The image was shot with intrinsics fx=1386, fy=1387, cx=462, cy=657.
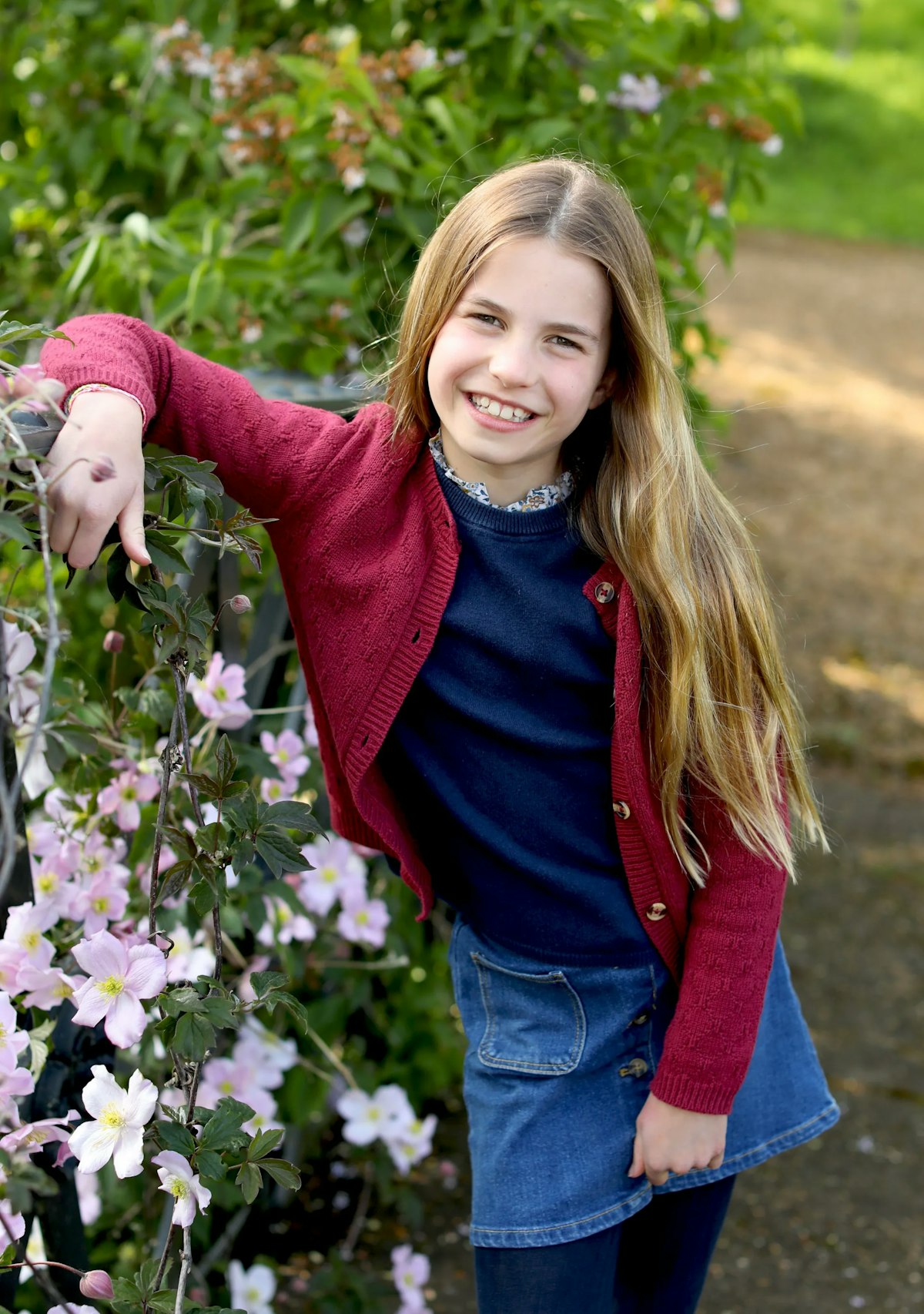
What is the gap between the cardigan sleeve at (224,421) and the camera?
128cm

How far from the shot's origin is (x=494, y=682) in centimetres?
143

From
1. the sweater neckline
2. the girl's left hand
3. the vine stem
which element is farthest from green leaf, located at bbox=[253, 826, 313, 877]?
the girl's left hand

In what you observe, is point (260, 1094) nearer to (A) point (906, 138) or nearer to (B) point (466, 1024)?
(B) point (466, 1024)

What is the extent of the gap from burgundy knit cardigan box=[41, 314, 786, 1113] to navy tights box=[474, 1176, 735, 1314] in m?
0.19

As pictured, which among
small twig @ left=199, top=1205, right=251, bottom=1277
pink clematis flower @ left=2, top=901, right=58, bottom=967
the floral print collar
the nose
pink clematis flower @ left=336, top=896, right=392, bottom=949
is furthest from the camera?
pink clematis flower @ left=336, top=896, right=392, bottom=949

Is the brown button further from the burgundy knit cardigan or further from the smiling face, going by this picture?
the smiling face

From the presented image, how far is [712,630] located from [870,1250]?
146 cm

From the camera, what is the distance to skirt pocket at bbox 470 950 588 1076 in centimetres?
145

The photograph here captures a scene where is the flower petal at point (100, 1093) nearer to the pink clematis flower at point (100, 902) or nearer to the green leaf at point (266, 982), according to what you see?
the green leaf at point (266, 982)

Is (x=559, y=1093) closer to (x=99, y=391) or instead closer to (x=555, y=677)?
(x=555, y=677)

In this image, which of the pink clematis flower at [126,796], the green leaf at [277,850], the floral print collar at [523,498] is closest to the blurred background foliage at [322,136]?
the floral print collar at [523,498]

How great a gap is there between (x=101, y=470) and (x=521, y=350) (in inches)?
19.9

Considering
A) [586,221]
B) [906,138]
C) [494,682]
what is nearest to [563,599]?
[494,682]

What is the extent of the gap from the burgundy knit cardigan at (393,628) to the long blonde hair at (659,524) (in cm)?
3
